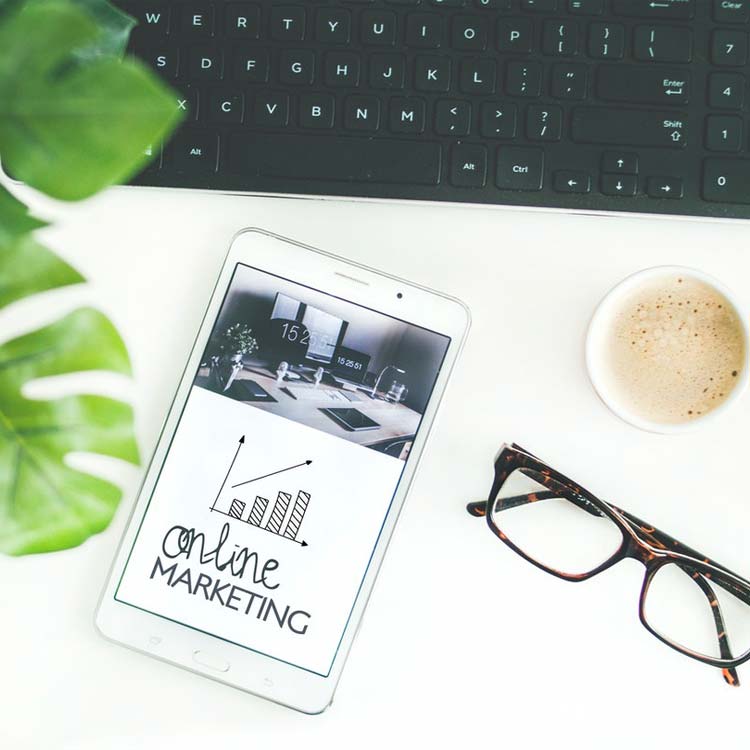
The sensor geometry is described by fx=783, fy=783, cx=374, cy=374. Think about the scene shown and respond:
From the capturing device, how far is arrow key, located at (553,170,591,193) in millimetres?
492

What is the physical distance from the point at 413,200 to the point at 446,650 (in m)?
0.30

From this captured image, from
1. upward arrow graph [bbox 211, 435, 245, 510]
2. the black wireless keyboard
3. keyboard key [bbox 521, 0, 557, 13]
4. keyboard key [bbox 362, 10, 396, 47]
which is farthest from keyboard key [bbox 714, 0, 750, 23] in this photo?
upward arrow graph [bbox 211, 435, 245, 510]

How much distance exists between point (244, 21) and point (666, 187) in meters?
0.29

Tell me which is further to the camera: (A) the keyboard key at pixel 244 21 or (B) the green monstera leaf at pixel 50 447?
(A) the keyboard key at pixel 244 21

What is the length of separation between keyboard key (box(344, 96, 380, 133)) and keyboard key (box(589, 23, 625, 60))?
0.14 m

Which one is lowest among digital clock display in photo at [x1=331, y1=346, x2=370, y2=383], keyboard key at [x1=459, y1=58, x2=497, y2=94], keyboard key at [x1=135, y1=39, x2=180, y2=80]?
digital clock display in photo at [x1=331, y1=346, x2=370, y2=383]

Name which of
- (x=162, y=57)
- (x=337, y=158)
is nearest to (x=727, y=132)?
(x=337, y=158)

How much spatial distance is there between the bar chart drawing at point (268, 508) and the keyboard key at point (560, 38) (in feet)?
1.00

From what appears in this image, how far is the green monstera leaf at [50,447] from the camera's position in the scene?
0.97ft

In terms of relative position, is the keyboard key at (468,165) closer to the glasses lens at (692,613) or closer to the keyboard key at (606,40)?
the keyboard key at (606,40)

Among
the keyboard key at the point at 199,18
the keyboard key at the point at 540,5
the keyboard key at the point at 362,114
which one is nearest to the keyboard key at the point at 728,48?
the keyboard key at the point at 540,5

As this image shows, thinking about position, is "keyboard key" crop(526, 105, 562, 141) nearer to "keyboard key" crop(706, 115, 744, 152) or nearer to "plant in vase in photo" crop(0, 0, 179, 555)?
"keyboard key" crop(706, 115, 744, 152)

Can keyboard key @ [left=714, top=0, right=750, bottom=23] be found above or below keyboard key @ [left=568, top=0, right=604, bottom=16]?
above

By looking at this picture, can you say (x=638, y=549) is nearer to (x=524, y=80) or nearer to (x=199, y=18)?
(x=524, y=80)
